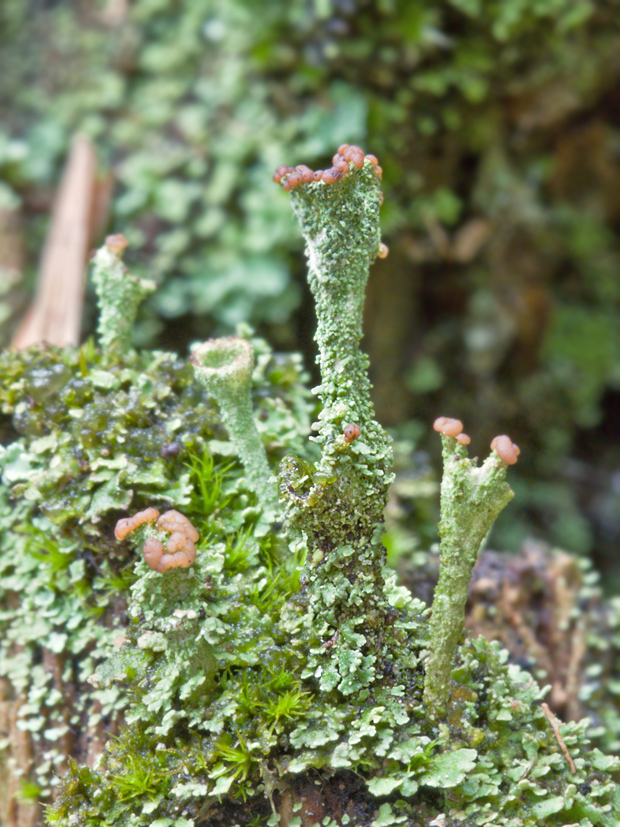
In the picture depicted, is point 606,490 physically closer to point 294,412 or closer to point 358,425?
point 294,412

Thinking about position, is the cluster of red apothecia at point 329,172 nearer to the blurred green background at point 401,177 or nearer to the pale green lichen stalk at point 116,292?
the pale green lichen stalk at point 116,292

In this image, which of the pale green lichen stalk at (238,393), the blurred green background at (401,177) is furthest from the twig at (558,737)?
the blurred green background at (401,177)

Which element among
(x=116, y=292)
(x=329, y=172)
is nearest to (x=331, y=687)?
(x=329, y=172)

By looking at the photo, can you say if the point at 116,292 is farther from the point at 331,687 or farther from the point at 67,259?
the point at 67,259

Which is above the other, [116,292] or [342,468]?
[116,292]

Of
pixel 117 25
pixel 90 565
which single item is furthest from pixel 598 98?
pixel 90 565

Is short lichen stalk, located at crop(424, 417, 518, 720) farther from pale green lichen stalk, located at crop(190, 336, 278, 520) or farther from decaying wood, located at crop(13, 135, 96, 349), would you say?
decaying wood, located at crop(13, 135, 96, 349)
